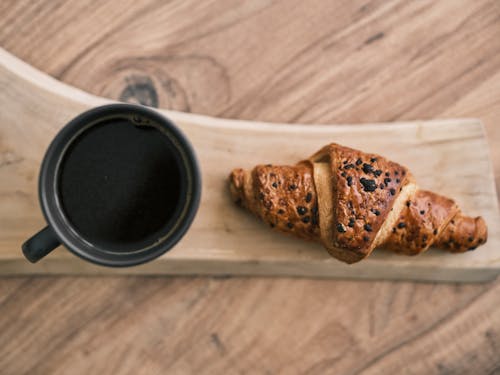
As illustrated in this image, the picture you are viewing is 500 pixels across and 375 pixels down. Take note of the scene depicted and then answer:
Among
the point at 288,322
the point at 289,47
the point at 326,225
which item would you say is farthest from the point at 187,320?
the point at 289,47

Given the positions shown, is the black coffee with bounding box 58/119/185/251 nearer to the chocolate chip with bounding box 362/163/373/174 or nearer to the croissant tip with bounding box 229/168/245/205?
the croissant tip with bounding box 229/168/245/205

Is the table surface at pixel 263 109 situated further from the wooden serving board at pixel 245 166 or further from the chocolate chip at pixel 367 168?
the chocolate chip at pixel 367 168

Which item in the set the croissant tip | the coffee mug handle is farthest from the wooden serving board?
the coffee mug handle

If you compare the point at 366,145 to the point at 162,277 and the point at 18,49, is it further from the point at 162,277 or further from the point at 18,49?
the point at 18,49

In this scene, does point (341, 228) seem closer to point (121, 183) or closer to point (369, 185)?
point (369, 185)

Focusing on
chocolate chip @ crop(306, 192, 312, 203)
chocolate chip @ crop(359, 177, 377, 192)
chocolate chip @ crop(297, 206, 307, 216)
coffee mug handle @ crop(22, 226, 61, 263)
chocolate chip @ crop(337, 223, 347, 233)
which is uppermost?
coffee mug handle @ crop(22, 226, 61, 263)

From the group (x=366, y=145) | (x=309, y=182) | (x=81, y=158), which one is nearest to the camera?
(x=81, y=158)

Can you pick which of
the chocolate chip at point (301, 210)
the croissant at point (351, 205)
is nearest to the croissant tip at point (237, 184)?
the croissant at point (351, 205)

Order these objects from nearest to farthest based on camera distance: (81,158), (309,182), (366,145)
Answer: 1. (81,158)
2. (309,182)
3. (366,145)
